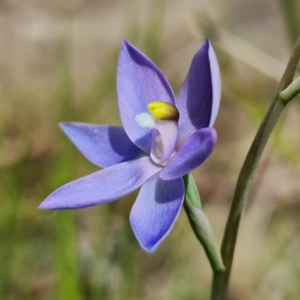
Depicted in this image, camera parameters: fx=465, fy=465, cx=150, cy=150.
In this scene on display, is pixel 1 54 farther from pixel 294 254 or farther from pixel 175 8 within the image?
pixel 294 254

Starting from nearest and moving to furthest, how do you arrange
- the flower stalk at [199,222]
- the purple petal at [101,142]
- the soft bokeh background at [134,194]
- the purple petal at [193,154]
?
1. the purple petal at [193,154]
2. the flower stalk at [199,222]
3. the purple petal at [101,142]
4. the soft bokeh background at [134,194]

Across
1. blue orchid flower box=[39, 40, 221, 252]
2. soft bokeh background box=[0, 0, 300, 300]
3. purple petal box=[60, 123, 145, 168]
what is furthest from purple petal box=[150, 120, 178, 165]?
soft bokeh background box=[0, 0, 300, 300]

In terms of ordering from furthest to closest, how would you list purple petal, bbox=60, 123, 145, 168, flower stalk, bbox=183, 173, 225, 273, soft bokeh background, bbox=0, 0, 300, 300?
soft bokeh background, bbox=0, 0, 300, 300, purple petal, bbox=60, 123, 145, 168, flower stalk, bbox=183, 173, 225, 273

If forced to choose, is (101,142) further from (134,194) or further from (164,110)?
(134,194)

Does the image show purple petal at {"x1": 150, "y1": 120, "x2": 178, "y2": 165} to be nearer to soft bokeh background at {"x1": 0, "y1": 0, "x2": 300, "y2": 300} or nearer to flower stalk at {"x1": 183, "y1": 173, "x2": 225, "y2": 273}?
flower stalk at {"x1": 183, "y1": 173, "x2": 225, "y2": 273}

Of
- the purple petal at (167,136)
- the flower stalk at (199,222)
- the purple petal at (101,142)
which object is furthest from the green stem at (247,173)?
the purple petal at (101,142)

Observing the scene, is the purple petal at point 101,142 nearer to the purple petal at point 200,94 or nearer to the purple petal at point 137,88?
the purple petal at point 137,88
